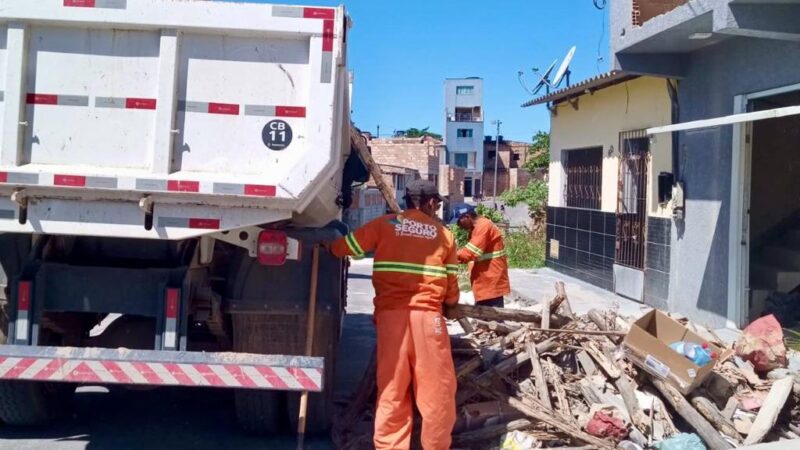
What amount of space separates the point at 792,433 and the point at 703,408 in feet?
2.01

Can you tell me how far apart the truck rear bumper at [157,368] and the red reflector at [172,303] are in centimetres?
25

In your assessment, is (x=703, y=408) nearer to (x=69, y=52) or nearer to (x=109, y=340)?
(x=109, y=340)

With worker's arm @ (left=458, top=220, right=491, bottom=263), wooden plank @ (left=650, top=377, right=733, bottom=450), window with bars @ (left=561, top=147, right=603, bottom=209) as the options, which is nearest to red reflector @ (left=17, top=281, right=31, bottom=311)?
worker's arm @ (left=458, top=220, right=491, bottom=263)

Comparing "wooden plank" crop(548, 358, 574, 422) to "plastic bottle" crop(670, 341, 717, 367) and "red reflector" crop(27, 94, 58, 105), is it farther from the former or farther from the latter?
"red reflector" crop(27, 94, 58, 105)

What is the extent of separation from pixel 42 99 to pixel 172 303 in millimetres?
1297

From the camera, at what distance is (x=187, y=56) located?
418cm

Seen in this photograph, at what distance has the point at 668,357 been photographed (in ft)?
17.4

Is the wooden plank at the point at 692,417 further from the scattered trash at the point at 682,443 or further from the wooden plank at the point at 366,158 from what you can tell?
the wooden plank at the point at 366,158

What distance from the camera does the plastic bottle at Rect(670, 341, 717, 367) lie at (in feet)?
17.4

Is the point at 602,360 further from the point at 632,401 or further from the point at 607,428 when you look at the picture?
the point at 607,428

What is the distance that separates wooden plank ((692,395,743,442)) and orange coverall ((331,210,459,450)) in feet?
5.91

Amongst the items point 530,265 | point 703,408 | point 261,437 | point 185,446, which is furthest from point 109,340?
point 530,265

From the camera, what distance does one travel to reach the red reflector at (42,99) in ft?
13.7

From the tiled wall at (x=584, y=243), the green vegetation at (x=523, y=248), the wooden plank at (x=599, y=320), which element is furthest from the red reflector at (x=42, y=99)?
the green vegetation at (x=523, y=248)
